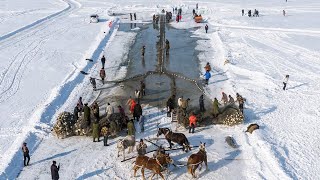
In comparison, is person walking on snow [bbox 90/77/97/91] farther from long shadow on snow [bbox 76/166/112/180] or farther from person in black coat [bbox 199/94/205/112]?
long shadow on snow [bbox 76/166/112/180]

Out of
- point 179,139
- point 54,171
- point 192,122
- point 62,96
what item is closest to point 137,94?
point 192,122

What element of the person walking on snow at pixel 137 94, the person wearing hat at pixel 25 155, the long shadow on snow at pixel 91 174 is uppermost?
the person walking on snow at pixel 137 94

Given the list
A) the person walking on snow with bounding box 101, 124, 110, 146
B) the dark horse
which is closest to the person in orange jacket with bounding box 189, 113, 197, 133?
the dark horse

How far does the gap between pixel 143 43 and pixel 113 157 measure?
23027mm

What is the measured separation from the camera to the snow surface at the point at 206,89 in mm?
16094

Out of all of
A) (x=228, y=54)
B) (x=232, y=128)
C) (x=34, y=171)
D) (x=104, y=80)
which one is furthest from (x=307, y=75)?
(x=34, y=171)

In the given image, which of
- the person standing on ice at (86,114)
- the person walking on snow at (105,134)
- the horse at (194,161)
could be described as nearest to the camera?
the horse at (194,161)

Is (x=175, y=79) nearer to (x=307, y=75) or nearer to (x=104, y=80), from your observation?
(x=104, y=80)

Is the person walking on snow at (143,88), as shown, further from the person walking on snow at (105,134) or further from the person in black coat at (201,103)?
the person walking on snow at (105,134)

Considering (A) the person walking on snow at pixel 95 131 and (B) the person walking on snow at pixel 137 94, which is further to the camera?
(B) the person walking on snow at pixel 137 94

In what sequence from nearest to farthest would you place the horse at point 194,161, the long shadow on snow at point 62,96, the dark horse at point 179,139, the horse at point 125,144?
1. the horse at point 194,161
2. the horse at point 125,144
3. the dark horse at point 179,139
4. the long shadow on snow at point 62,96

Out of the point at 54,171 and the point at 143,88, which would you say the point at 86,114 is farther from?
the point at 143,88

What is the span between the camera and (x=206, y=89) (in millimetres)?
25062

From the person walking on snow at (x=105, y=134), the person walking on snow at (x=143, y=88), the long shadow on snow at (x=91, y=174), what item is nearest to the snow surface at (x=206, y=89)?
the long shadow on snow at (x=91, y=174)
